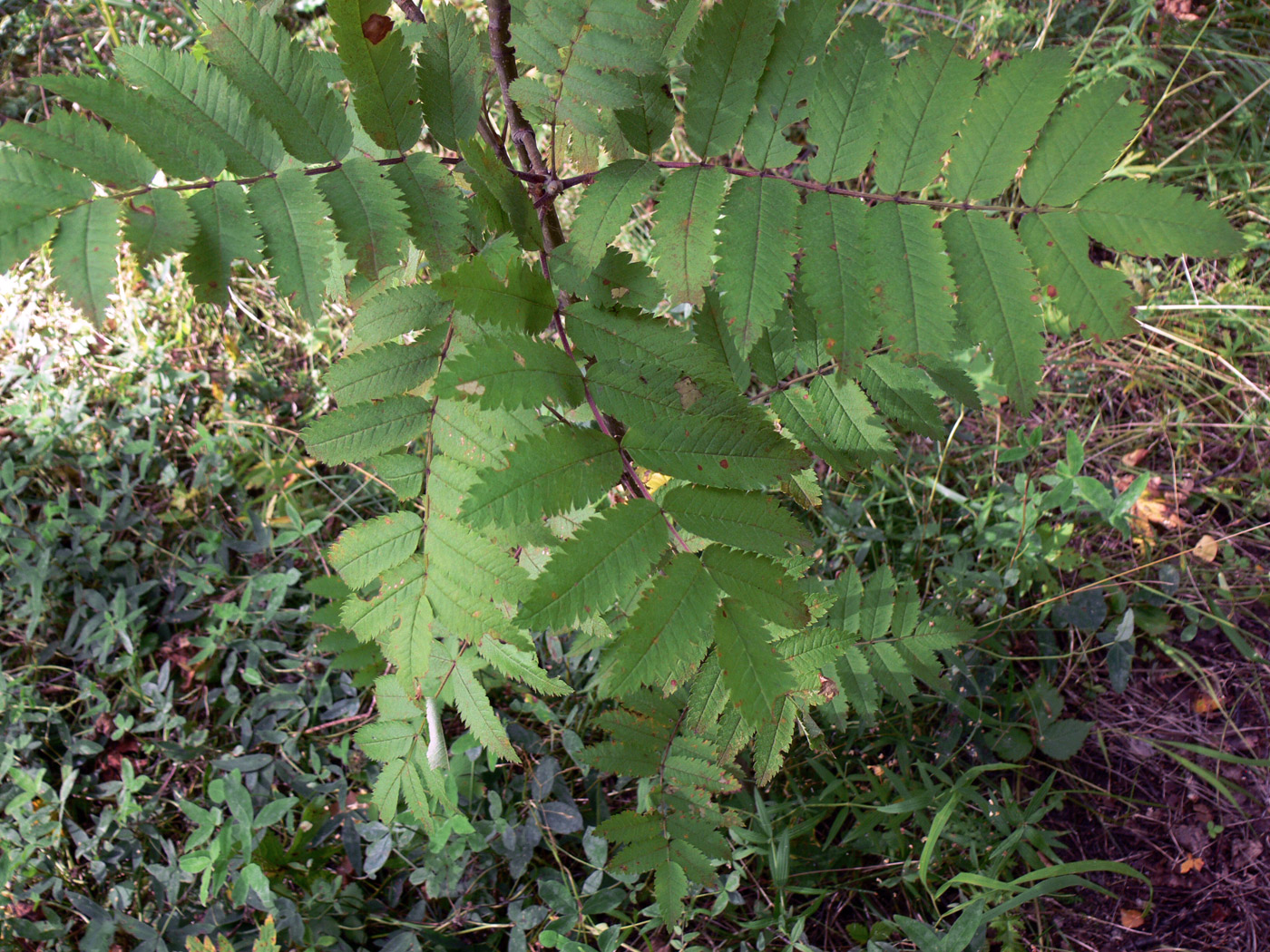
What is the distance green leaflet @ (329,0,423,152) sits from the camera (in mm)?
1132

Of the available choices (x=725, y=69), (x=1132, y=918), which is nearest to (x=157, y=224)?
(x=725, y=69)

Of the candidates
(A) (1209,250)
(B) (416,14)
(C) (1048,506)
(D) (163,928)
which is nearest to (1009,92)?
(A) (1209,250)

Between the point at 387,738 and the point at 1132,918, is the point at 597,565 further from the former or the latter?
the point at 1132,918

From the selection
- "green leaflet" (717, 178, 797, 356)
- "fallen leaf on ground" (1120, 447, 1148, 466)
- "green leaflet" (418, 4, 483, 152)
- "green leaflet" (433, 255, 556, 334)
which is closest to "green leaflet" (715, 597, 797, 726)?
"green leaflet" (717, 178, 797, 356)

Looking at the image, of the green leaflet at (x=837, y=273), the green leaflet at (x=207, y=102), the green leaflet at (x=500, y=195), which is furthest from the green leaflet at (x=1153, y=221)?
the green leaflet at (x=207, y=102)

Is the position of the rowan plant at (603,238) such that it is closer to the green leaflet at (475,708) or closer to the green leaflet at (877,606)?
the green leaflet at (475,708)

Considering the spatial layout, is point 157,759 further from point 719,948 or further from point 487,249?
point 487,249

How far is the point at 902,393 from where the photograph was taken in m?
1.62

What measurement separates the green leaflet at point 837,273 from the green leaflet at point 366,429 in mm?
669

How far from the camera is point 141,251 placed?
1.03 metres

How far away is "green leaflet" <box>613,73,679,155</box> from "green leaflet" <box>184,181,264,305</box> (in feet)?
1.86

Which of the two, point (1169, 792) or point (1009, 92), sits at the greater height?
point (1009, 92)

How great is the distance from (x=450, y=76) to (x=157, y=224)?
502 millimetres

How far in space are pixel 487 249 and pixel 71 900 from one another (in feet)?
7.41
